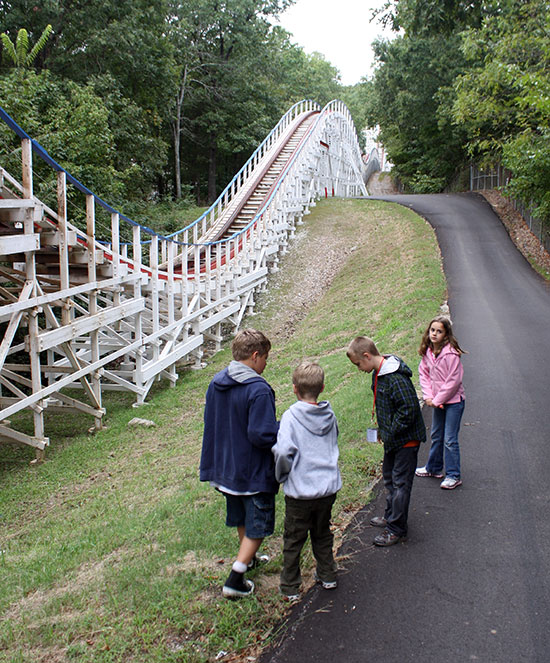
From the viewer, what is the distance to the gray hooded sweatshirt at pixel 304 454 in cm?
375

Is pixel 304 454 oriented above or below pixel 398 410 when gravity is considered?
below

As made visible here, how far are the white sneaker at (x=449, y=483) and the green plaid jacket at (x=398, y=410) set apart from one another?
1.17 meters

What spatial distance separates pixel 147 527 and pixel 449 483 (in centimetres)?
277

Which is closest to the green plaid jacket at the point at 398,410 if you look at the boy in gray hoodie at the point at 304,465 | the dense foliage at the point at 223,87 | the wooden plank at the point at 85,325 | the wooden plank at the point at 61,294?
the boy in gray hoodie at the point at 304,465

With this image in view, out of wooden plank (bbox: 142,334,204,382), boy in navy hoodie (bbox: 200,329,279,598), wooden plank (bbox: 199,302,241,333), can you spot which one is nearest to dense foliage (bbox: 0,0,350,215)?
wooden plank (bbox: 199,302,241,333)

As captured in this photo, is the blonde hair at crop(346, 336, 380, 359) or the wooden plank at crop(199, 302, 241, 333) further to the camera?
the wooden plank at crop(199, 302, 241, 333)

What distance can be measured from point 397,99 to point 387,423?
33.2 m

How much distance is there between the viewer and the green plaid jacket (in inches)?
171

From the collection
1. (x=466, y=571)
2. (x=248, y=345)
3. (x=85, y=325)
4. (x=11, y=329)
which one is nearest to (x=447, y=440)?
(x=466, y=571)

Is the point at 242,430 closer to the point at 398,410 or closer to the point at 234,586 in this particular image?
the point at 234,586

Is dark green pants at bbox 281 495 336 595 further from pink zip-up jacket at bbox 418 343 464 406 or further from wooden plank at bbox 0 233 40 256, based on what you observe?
wooden plank at bbox 0 233 40 256

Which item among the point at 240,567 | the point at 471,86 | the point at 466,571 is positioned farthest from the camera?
the point at 471,86

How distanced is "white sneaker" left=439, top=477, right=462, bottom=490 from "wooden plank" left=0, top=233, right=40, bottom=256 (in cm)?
594

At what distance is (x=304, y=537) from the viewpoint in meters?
3.90
